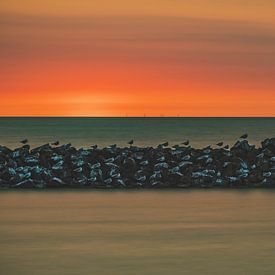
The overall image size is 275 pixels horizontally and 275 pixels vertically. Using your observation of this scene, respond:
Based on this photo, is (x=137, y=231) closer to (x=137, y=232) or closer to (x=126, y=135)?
(x=137, y=232)

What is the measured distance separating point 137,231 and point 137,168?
8.28m

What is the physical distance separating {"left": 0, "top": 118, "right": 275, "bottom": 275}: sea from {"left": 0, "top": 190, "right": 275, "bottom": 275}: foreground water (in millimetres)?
16

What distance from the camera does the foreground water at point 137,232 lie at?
17.0 meters

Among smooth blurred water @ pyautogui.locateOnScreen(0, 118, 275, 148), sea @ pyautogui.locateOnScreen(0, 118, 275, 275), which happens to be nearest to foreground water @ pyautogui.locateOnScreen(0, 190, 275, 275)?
sea @ pyautogui.locateOnScreen(0, 118, 275, 275)

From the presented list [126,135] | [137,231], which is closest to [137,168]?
[137,231]

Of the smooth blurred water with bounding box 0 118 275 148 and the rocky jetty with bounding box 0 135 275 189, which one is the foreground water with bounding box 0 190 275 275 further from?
the smooth blurred water with bounding box 0 118 275 148

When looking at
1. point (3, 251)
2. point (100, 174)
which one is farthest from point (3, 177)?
point (3, 251)

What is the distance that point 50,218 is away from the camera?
2208 cm

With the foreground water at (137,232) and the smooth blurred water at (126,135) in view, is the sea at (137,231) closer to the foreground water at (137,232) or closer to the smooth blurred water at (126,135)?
the foreground water at (137,232)

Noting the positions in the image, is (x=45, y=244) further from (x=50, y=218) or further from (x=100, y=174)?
(x=100, y=174)

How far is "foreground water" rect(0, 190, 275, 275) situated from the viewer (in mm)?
16953

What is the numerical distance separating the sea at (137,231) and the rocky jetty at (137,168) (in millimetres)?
982

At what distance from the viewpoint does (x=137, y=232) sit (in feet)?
66.7

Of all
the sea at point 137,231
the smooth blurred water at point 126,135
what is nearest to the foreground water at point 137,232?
the sea at point 137,231
